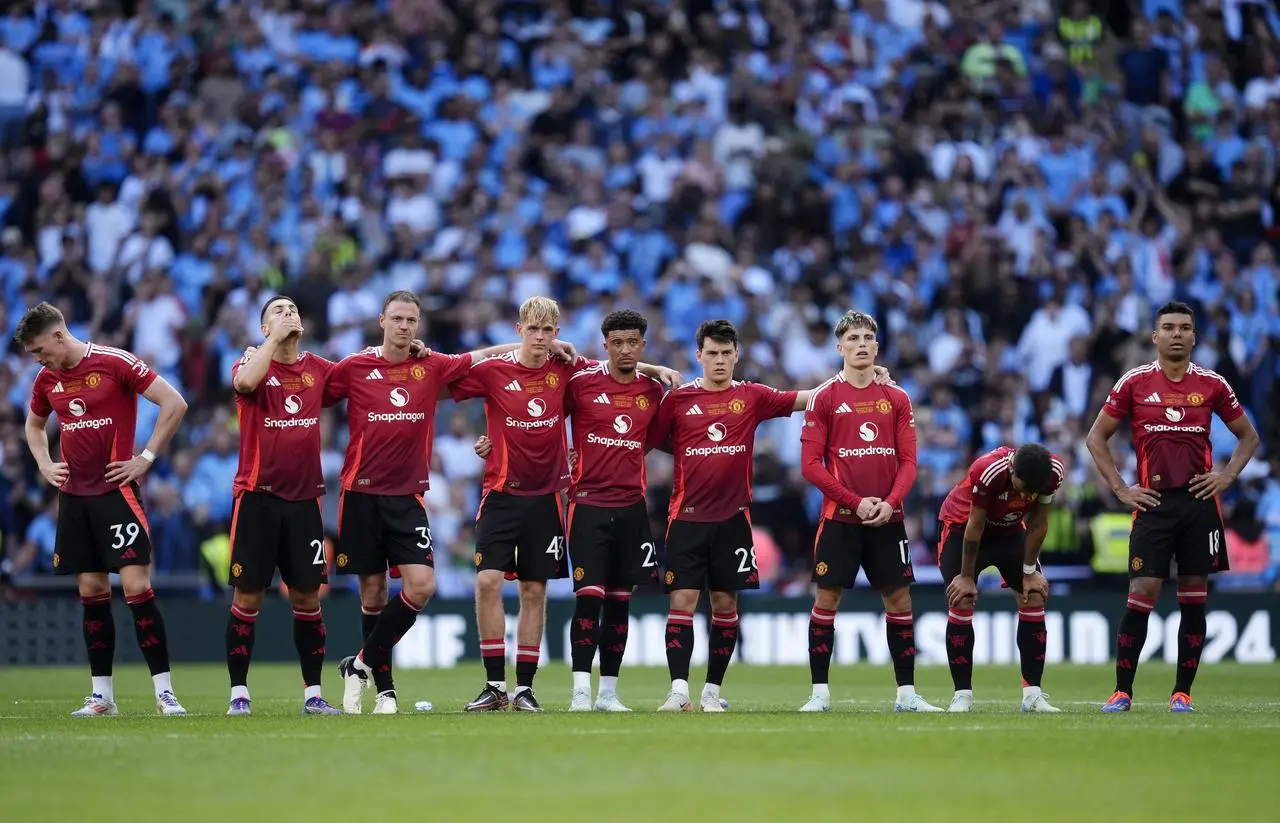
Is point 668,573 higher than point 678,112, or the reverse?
point 678,112

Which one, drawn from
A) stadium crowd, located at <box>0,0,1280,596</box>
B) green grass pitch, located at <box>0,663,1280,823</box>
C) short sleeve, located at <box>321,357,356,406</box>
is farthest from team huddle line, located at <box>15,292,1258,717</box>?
stadium crowd, located at <box>0,0,1280,596</box>

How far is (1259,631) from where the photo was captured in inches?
850

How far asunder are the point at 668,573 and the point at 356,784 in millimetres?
5049

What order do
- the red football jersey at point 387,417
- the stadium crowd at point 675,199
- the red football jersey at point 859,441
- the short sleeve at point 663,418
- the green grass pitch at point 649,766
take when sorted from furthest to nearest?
the stadium crowd at point 675,199 < the short sleeve at point 663,418 < the red football jersey at point 859,441 < the red football jersey at point 387,417 < the green grass pitch at point 649,766

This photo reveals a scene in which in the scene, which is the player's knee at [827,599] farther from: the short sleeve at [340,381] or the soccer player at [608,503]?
the short sleeve at [340,381]

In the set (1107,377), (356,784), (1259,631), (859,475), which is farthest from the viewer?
(1107,377)

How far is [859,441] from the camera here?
1319 cm

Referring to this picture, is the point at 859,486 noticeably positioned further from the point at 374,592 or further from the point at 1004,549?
the point at 374,592

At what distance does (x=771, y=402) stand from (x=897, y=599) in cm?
175

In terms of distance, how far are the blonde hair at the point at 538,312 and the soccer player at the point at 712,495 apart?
3.61 ft

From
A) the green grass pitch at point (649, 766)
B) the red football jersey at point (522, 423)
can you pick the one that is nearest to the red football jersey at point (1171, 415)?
the green grass pitch at point (649, 766)

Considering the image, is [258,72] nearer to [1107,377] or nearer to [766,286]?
[766,286]

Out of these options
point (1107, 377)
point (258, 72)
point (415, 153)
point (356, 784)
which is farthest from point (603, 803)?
point (258, 72)

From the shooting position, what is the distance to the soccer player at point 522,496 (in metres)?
13.0
